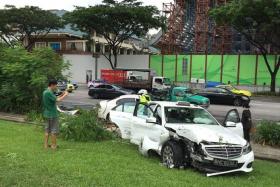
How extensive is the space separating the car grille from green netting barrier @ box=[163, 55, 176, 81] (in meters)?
52.6

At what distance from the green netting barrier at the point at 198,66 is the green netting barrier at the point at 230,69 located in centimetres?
280

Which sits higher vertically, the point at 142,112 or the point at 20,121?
the point at 142,112

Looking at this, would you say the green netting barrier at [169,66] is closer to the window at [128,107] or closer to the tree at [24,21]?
the tree at [24,21]

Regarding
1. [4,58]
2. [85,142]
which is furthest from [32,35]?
[85,142]

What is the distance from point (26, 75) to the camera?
1950 centimetres

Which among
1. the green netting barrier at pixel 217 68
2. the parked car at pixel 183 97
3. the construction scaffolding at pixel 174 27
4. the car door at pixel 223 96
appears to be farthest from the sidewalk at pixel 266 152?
the construction scaffolding at pixel 174 27

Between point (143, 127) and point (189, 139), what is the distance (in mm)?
2332

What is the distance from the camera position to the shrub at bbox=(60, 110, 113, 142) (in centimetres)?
1337

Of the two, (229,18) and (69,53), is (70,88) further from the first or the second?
→ (69,53)

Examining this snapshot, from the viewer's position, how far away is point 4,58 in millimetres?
21203

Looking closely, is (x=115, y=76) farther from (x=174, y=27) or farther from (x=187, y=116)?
(x=187, y=116)

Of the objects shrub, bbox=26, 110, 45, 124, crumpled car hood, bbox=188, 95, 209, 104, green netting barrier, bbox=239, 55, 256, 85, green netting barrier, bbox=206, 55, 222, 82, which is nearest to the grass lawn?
shrub, bbox=26, 110, 45, 124

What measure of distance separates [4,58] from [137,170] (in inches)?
537

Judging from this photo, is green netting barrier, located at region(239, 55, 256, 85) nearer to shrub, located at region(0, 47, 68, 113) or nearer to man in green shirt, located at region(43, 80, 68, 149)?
shrub, located at region(0, 47, 68, 113)
